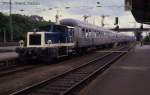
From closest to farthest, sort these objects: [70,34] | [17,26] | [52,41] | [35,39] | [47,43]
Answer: [47,43] → [35,39] → [52,41] → [70,34] → [17,26]

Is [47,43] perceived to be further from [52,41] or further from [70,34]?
[70,34]

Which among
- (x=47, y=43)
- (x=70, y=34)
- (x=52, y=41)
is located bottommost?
(x=47, y=43)

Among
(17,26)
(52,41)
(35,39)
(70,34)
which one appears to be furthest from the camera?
(17,26)

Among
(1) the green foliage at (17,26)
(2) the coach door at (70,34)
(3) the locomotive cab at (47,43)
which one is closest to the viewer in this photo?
(3) the locomotive cab at (47,43)

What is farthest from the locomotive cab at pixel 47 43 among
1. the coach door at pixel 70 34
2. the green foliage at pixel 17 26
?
the green foliage at pixel 17 26

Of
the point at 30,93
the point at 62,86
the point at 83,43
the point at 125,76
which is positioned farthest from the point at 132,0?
the point at 30,93

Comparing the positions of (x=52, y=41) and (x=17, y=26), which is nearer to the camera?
(x=52, y=41)

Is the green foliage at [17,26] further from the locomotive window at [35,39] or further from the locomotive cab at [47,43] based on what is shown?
the locomotive window at [35,39]

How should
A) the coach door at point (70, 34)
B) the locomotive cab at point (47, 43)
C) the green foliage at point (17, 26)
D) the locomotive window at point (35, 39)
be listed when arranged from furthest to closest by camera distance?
the green foliage at point (17, 26)
the coach door at point (70, 34)
the locomotive window at point (35, 39)
the locomotive cab at point (47, 43)

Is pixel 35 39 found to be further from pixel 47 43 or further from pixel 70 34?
pixel 70 34

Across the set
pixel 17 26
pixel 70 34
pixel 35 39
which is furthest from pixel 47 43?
pixel 17 26

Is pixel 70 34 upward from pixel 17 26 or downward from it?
downward

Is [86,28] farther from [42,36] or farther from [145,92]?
[145,92]

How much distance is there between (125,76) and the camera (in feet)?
67.2
